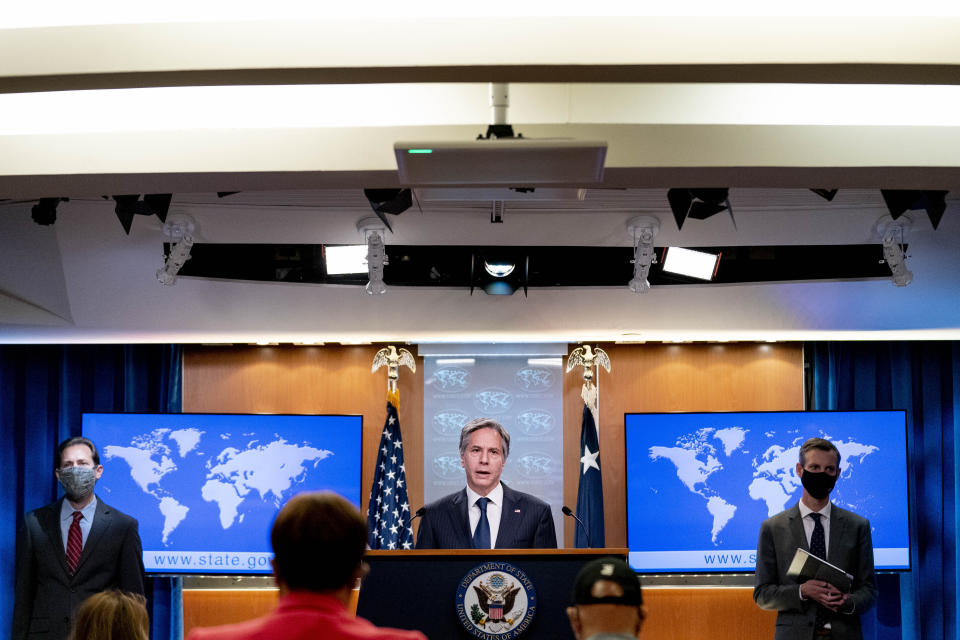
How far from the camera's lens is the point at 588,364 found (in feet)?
23.3

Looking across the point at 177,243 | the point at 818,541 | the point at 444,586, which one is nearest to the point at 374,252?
the point at 177,243

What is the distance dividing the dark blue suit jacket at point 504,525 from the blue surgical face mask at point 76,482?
2162mm

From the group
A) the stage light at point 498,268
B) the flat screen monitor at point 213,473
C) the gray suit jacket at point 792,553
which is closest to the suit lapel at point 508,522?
the gray suit jacket at point 792,553

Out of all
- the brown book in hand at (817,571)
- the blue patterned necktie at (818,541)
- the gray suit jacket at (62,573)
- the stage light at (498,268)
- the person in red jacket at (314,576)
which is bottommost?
the gray suit jacket at (62,573)

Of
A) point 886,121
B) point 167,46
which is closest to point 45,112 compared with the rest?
point 167,46

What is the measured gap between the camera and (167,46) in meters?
2.78

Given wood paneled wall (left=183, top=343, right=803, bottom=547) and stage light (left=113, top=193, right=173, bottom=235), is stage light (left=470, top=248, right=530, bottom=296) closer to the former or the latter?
wood paneled wall (left=183, top=343, right=803, bottom=547)

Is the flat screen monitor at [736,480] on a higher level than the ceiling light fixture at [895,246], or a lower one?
lower

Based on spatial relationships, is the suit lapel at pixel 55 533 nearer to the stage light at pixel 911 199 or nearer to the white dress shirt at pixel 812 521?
the white dress shirt at pixel 812 521

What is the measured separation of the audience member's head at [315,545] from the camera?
186 cm

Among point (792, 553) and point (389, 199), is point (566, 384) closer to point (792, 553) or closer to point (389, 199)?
point (792, 553)

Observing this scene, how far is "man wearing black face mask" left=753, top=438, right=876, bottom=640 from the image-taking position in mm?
4543

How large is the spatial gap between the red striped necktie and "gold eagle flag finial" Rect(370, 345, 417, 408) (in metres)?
2.17

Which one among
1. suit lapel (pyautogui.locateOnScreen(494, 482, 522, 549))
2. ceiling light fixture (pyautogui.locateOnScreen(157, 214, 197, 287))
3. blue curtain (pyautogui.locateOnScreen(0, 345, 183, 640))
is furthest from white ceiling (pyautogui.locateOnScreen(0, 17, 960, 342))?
blue curtain (pyautogui.locateOnScreen(0, 345, 183, 640))
